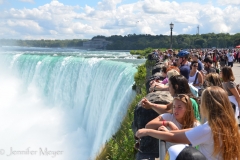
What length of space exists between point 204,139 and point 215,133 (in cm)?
9

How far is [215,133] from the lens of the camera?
7.98ft

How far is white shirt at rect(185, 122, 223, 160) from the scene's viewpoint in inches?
96.8

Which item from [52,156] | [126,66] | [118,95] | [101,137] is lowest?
[52,156]

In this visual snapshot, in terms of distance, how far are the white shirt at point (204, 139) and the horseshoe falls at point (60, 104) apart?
29.5ft

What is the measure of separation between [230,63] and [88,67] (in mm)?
8197

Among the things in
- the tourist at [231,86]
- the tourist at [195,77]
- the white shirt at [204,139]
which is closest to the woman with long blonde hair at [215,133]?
the white shirt at [204,139]

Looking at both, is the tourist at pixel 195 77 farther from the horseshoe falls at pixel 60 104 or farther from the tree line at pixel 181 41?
the tree line at pixel 181 41

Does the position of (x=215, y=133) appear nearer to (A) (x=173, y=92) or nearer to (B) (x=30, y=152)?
(A) (x=173, y=92)

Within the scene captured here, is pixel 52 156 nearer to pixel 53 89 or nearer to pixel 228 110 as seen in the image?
pixel 53 89

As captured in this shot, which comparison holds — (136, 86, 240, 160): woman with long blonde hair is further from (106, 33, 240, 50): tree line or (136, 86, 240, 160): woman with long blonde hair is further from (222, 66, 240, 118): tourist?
(106, 33, 240, 50): tree line

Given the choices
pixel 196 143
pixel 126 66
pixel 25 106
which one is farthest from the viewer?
pixel 25 106

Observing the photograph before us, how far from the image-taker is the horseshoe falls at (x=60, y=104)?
1485cm

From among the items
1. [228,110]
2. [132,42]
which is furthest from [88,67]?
[132,42]

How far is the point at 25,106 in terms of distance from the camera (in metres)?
27.2
